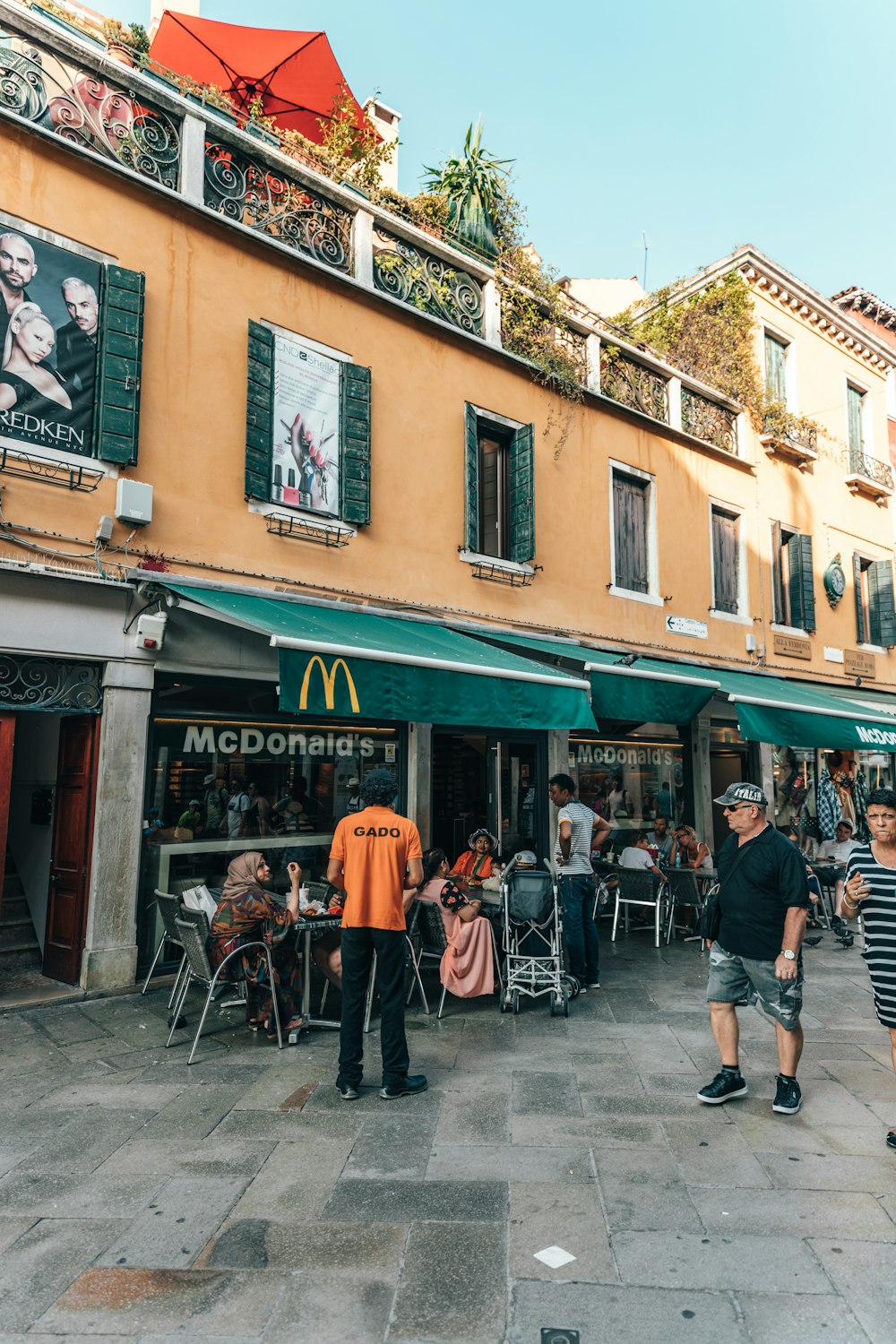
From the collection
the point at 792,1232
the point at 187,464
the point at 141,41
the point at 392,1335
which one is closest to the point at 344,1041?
the point at 392,1335

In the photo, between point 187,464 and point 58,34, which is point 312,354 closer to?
point 187,464

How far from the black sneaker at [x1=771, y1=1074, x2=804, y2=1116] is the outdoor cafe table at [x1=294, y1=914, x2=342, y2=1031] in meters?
2.83

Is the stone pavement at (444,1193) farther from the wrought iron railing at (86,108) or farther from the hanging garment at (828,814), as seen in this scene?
the hanging garment at (828,814)

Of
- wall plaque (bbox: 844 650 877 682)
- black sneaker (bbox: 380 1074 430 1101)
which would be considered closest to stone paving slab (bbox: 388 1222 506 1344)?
black sneaker (bbox: 380 1074 430 1101)

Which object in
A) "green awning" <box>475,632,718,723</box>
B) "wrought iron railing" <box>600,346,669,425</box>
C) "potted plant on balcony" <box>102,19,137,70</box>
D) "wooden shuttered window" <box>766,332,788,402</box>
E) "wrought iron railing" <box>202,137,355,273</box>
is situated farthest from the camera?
"wooden shuttered window" <box>766,332,788,402</box>

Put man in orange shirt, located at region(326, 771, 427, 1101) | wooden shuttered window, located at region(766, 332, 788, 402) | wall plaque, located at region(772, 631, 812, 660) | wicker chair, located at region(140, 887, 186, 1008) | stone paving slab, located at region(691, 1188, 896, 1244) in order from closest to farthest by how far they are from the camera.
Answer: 1. stone paving slab, located at region(691, 1188, 896, 1244)
2. man in orange shirt, located at region(326, 771, 427, 1101)
3. wicker chair, located at region(140, 887, 186, 1008)
4. wall plaque, located at region(772, 631, 812, 660)
5. wooden shuttered window, located at region(766, 332, 788, 402)

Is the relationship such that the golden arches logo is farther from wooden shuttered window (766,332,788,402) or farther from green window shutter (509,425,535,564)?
wooden shuttered window (766,332,788,402)

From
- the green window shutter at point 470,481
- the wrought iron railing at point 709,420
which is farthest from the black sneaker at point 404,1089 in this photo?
the wrought iron railing at point 709,420

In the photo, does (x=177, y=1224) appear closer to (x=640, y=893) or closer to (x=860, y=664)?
(x=640, y=893)

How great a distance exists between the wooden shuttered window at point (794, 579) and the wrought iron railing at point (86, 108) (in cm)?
1136

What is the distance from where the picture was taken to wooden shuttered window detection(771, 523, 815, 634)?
49.2ft

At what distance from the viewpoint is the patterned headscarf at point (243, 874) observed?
5586 mm

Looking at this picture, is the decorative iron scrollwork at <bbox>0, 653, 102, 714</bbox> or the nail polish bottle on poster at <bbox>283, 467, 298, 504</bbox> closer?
the decorative iron scrollwork at <bbox>0, 653, 102, 714</bbox>

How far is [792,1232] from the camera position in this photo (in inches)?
128
